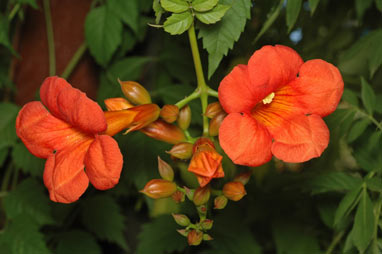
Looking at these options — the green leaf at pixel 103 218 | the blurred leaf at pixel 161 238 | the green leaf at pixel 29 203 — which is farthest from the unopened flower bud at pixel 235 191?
the green leaf at pixel 29 203

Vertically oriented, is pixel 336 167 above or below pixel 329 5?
below

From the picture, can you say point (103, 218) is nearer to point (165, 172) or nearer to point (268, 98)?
point (165, 172)

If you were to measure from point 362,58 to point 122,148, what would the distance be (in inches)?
59.0

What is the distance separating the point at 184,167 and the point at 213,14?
2.89ft

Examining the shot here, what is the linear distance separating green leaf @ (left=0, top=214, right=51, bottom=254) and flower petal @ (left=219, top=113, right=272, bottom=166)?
109 cm

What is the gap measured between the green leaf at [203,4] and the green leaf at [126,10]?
2.35ft

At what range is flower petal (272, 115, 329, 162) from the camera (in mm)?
1012

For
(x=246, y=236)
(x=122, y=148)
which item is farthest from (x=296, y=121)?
(x=246, y=236)

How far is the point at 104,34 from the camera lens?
1.84m

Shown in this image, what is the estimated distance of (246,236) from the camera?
6.57 feet

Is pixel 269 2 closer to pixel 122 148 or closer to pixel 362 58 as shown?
pixel 122 148

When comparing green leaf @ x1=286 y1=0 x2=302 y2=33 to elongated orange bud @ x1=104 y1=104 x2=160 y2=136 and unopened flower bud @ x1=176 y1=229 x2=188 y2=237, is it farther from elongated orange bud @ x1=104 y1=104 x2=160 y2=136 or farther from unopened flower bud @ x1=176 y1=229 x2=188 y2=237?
unopened flower bud @ x1=176 y1=229 x2=188 y2=237

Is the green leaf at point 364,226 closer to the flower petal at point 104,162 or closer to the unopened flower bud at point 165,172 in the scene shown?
the unopened flower bud at point 165,172

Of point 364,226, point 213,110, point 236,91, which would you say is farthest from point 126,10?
point 364,226
